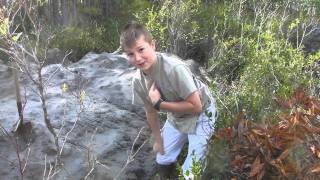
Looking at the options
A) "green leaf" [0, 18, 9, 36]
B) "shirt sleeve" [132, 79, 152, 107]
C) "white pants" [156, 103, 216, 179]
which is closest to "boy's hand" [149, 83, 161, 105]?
"shirt sleeve" [132, 79, 152, 107]

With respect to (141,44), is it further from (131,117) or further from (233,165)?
(131,117)

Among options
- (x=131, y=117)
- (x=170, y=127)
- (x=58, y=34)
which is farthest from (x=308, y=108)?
(x=58, y=34)

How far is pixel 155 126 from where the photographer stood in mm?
3721

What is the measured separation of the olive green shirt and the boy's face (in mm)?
83

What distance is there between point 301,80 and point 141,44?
6.50 feet

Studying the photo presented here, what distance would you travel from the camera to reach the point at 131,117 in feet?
14.5

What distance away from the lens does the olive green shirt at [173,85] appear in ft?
11.1

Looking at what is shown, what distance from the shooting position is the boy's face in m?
3.26

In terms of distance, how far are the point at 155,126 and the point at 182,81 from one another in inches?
20.8

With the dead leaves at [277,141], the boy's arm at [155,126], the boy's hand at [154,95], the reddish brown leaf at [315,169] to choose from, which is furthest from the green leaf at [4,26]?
the reddish brown leaf at [315,169]

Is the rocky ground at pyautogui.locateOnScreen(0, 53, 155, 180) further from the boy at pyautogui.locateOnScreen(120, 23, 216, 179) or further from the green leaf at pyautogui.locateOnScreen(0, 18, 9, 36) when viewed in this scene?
the green leaf at pyautogui.locateOnScreen(0, 18, 9, 36)

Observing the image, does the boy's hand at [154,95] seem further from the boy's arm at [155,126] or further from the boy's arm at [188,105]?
the boy's arm at [155,126]

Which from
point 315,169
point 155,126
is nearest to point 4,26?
point 155,126

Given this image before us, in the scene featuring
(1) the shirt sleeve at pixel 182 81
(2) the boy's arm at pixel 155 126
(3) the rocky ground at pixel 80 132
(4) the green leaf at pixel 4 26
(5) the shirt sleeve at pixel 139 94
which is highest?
(4) the green leaf at pixel 4 26
